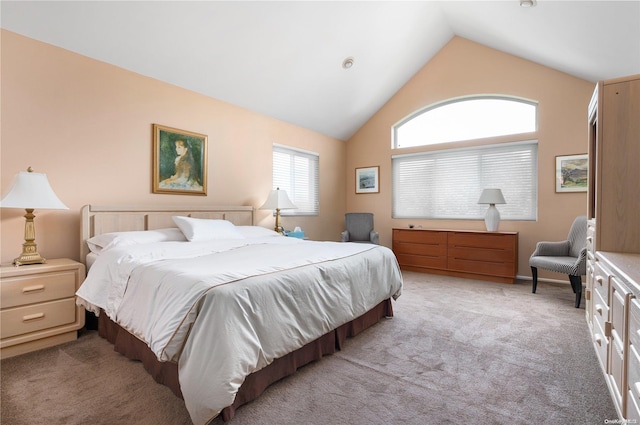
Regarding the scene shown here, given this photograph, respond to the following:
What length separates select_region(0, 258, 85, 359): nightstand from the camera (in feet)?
7.06

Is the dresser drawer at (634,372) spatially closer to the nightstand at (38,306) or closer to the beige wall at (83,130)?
the nightstand at (38,306)

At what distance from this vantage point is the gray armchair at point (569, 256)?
10.5 feet

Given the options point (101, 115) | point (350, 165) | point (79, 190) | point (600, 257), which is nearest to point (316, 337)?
point (600, 257)

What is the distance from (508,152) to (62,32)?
5492 millimetres

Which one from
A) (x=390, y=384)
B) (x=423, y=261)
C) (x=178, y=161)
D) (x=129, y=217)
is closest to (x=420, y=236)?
(x=423, y=261)

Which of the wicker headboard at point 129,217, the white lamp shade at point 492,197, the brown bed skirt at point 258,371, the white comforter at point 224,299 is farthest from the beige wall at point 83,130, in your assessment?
the white lamp shade at point 492,197

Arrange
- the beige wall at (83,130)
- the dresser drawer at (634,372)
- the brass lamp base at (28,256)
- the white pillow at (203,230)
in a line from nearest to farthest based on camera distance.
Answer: the dresser drawer at (634,372), the brass lamp base at (28,256), the beige wall at (83,130), the white pillow at (203,230)

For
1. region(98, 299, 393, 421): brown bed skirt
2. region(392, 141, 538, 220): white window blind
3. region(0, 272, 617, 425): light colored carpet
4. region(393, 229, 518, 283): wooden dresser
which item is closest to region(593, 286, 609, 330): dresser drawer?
region(0, 272, 617, 425): light colored carpet

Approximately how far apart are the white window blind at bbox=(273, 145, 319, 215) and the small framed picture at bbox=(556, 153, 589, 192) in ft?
11.9

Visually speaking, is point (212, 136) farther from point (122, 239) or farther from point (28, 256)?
point (28, 256)

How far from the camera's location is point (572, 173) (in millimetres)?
4141

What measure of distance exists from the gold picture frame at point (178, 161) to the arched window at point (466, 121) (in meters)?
3.53

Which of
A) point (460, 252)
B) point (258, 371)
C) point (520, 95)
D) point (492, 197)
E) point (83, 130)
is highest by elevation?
point (520, 95)

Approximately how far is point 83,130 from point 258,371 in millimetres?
2741
